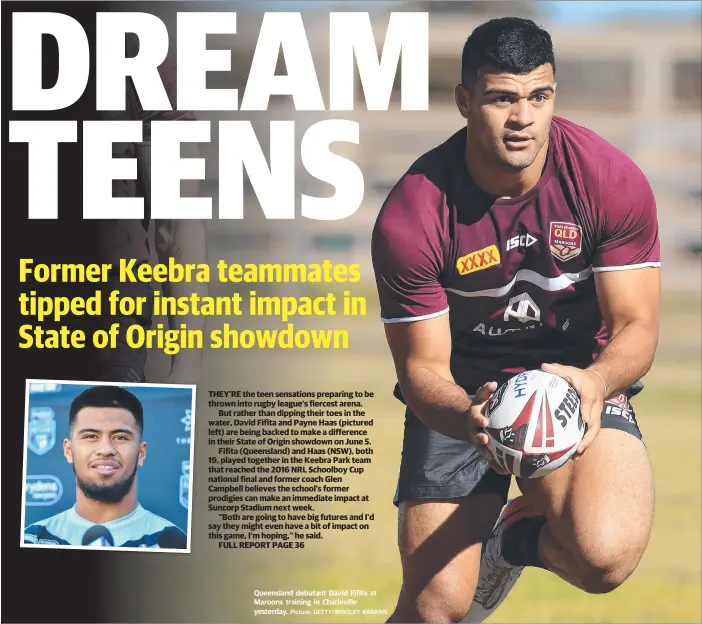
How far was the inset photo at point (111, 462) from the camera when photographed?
5.75m

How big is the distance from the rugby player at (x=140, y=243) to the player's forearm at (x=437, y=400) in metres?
1.45

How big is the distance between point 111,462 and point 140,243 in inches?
46.3

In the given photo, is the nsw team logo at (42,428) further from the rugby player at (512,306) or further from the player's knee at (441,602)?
the player's knee at (441,602)

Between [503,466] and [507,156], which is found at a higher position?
[507,156]

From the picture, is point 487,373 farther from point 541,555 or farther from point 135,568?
point 135,568

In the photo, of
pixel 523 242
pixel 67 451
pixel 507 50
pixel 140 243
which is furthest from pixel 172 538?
pixel 507 50

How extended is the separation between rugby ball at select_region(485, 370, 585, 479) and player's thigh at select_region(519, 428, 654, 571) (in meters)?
0.51

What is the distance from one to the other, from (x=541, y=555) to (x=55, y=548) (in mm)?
2633

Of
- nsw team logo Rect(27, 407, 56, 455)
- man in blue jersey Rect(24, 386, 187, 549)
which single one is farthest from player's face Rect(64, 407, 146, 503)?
nsw team logo Rect(27, 407, 56, 455)

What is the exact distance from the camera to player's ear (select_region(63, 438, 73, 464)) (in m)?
5.78

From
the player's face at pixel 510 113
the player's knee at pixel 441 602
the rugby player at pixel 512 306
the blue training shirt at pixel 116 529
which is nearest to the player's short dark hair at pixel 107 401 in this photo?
the blue training shirt at pixel 116 529

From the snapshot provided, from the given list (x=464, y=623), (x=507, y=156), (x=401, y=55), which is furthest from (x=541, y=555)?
(x=401, y=55)

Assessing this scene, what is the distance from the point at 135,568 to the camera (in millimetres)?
6055

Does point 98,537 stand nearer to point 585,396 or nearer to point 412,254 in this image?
point 412,254
